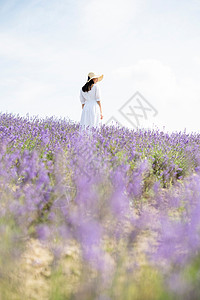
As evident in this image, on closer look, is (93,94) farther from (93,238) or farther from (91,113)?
(93,238)

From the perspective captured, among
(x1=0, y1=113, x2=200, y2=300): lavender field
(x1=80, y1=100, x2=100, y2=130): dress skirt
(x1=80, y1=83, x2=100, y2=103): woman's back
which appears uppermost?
(x1=80, y1=83, x2=100, y2=103): woman's back

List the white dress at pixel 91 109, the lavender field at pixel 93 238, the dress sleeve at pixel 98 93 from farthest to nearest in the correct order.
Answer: the white dress at pixel 91 109
the dress sleeve at pixel 98 93
the lavender field at pixel 93 238

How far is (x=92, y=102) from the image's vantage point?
6914 millimetres

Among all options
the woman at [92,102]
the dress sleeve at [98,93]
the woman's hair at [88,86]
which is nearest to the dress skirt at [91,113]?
the woman at [92,102]

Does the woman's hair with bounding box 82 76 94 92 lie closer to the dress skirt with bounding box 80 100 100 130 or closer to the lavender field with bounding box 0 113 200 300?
the dress skirt with bounding box 80 100 100 130

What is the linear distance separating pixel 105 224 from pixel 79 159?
35.8 inches

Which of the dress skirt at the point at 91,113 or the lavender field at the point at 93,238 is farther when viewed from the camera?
the dress skirt at the point at 91,113

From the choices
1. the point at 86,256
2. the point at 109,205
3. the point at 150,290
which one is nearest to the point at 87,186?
the point at 109,205

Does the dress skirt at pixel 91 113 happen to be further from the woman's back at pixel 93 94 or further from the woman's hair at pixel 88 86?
the woman's hair at pixel 88 86

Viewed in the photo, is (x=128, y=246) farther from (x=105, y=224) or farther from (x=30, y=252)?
(x=30, y=252)

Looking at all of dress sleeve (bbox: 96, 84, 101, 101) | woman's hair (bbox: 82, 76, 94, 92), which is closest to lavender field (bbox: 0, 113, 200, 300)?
dress sleeve (bbox: 96, 84, 101, 101)

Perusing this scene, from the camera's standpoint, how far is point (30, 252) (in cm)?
220

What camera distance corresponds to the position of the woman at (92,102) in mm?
6730

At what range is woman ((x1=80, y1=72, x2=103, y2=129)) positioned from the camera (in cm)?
673
